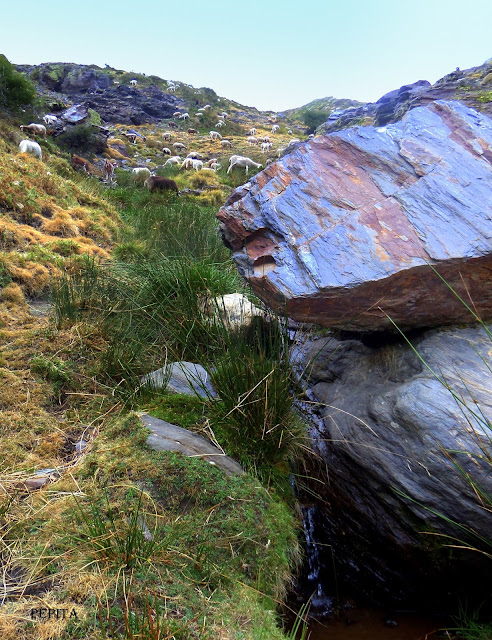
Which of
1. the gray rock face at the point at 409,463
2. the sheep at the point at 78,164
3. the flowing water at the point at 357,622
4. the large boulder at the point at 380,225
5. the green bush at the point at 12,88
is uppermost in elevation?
the green bush at the point at 12,88

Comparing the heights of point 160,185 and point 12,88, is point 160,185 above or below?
below

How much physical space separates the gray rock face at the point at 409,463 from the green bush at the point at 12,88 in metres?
14.1

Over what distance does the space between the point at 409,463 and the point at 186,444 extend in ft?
3.99

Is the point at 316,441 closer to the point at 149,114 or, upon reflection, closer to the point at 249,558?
the point at 249,558

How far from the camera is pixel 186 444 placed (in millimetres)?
2395

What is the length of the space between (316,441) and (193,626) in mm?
1577

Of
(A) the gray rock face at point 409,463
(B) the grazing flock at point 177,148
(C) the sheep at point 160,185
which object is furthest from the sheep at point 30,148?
(A) the gray rock face at point 409,463

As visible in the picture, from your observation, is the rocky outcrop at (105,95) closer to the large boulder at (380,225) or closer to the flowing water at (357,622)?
the large boulder at (380,225)

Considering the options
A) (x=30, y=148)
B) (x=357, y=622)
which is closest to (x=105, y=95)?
(x=30, y=148)

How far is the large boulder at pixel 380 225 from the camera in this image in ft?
7.70

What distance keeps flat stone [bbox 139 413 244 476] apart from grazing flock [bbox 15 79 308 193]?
347 centimetres

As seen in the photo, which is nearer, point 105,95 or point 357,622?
point 357,622

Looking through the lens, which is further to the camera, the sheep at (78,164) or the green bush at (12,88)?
the green bush at (12,88)

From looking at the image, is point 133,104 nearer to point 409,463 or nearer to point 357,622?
point 409,463
